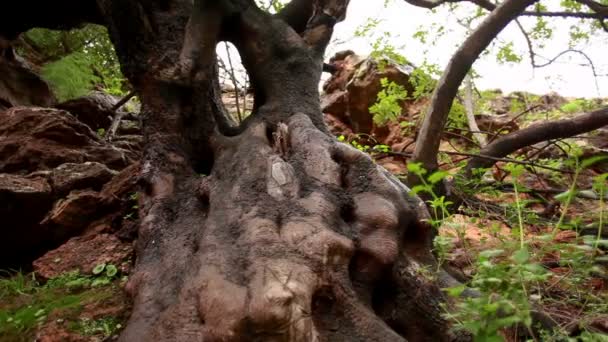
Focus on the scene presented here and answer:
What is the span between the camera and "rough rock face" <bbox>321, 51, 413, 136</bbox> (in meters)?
8.14

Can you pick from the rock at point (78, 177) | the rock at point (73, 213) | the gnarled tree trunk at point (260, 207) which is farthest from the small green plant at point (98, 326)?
the rock at point (78, 177)

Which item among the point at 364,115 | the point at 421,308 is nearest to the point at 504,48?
the point at 364,115

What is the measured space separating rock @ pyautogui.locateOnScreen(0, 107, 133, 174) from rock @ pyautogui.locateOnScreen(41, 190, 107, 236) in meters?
0.74

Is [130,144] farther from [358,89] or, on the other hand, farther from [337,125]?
[358,89]

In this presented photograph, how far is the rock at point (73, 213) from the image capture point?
388 centimetres

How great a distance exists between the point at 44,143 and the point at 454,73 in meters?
4.17

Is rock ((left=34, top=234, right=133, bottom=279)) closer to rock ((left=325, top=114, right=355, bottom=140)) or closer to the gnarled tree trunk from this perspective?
the gnarled tree trunk

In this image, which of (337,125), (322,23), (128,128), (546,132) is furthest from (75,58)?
(546,132)

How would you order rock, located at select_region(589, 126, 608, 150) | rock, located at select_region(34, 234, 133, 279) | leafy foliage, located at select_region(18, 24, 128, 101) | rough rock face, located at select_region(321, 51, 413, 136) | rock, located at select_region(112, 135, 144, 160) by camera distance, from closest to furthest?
rock, located at select_region(34, 234, 133, 279) < rock, located at select_region(112, 135, 144, 160) < rock, located at select_region(589, 126, 608, 150) < leafy foliage, located at select_region(18, 24, 128, 101) < rough rock face, located at select_region(321, 51, 413, 136)

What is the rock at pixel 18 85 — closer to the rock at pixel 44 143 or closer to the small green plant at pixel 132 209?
the rock at pixel 44 143

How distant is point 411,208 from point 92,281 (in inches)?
91.9

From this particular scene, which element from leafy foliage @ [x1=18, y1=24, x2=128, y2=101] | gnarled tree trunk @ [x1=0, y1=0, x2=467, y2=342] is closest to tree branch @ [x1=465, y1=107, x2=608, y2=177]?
gnarled tree trunk @ [x1=0, y1=0, x2=467, y2=342]

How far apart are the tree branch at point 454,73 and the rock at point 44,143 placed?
356 cm

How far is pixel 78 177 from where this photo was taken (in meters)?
4.21
